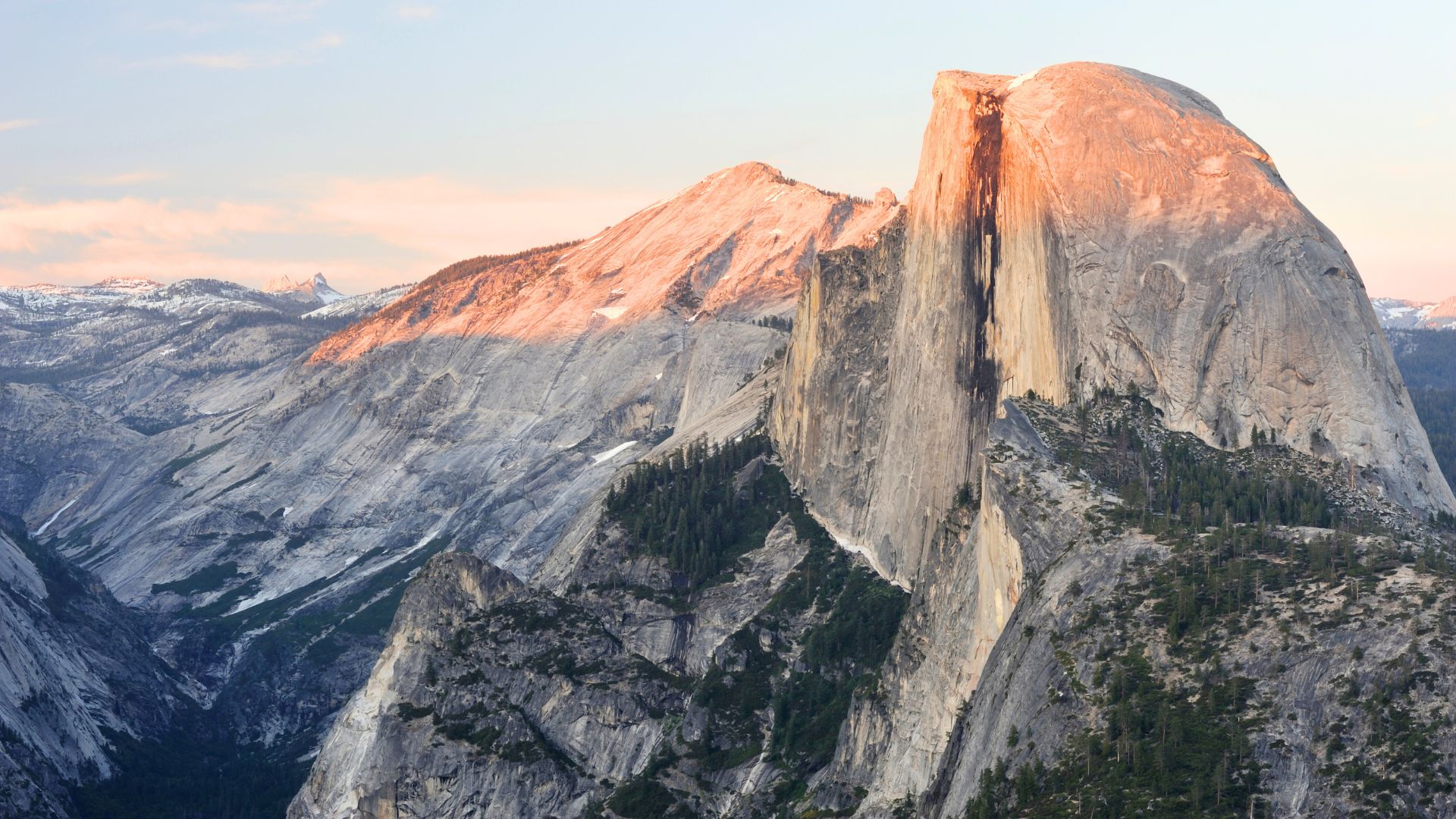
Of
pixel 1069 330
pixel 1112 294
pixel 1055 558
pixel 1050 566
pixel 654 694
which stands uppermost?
pixel 1112 294

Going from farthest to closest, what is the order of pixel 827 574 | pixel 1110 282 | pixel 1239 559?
pixel 827 574, pixel 1110 282, pixel 1239 559

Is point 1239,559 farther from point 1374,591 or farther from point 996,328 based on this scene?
point 996,328

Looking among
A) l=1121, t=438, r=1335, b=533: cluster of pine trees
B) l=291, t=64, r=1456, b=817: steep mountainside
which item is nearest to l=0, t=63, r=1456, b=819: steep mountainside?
l=291, t=64, r=1456, b=817: steep mountainside

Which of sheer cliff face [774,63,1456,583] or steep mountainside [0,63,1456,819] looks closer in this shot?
steep mountainside [0,63,1456,819]

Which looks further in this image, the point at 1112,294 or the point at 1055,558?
the point at 1112,294

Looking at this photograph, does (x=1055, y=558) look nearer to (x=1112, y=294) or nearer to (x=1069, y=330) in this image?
(x=1069, y=330)

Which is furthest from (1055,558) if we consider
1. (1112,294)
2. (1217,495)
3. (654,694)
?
(654,694)

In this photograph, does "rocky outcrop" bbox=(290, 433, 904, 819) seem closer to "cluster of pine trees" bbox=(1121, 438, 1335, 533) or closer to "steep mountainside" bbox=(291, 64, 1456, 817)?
"steep mountainside" bbox=(291, 64, 1456, 817)

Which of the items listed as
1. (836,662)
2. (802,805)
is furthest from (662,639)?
(802,805)
